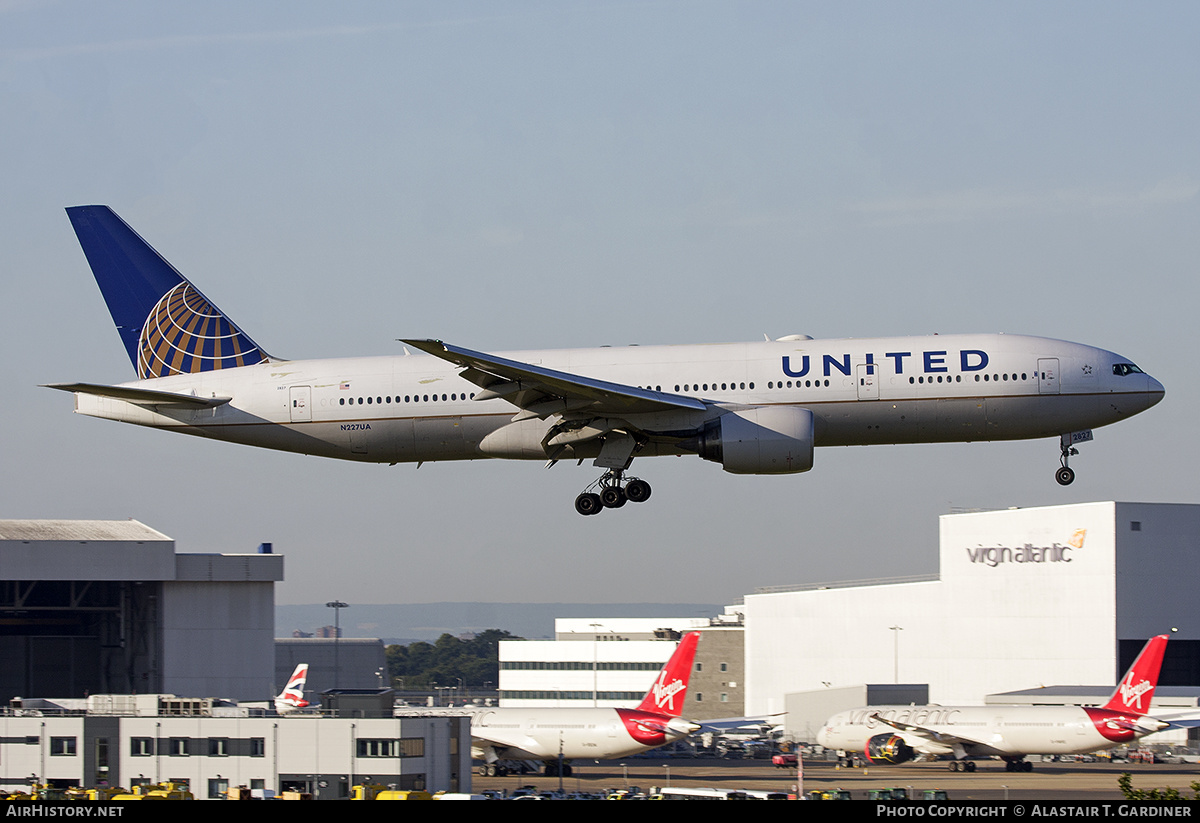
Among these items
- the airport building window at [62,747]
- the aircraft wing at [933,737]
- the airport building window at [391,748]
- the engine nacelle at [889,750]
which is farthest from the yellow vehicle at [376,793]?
the aircraft wing at [933,737]

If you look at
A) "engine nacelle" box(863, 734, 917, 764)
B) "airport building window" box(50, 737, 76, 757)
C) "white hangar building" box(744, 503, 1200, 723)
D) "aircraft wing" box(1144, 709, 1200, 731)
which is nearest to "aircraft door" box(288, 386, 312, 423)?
"airport building window" box(50, 737, 76, 757)

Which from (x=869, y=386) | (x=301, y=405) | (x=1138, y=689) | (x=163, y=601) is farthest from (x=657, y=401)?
(x=163, y=601)

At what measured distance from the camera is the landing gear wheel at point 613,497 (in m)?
41.8

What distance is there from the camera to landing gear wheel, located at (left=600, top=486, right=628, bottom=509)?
137 feet

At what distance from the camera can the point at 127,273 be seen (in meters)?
48.2

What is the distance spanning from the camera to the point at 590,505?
42312 mm

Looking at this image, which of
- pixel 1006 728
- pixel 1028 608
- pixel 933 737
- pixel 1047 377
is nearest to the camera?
pixel 1047 377

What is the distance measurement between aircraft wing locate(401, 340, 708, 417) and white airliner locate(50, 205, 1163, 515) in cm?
6

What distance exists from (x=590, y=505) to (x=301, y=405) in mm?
9129

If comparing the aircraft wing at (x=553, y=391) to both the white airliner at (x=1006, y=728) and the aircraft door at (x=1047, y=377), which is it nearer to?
the aircraft door at (x=1047, y=377)

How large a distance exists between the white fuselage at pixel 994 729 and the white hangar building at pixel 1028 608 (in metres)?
27.4

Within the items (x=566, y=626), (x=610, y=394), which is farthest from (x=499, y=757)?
(x=566, y=626)

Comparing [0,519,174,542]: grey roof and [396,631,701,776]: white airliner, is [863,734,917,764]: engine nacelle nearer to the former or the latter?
[396,631,701,776]: white airliner

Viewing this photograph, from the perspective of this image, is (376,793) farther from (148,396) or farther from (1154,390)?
(1154,390)
